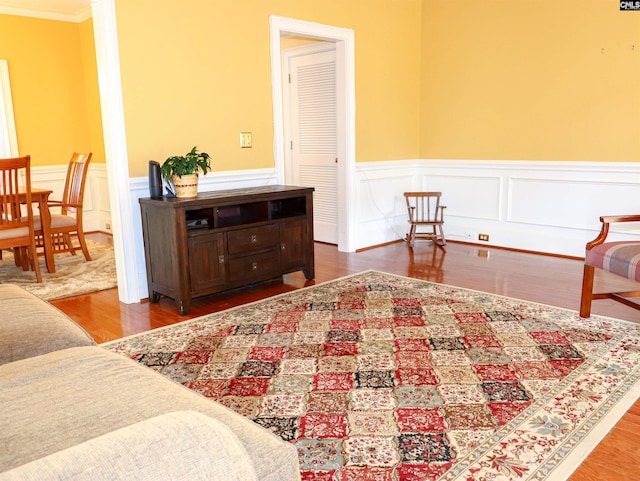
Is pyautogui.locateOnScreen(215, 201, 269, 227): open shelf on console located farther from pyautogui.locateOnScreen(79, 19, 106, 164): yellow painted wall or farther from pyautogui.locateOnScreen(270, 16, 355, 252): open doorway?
pyautogui.locateOnScreen(79, 19, 106, 164): yellow painted wall

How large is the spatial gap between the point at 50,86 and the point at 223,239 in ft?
14.6

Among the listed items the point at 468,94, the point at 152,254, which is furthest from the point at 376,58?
the point at 152,254

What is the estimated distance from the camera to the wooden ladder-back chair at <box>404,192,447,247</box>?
5883 mm

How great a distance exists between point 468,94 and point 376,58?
114 centimetres

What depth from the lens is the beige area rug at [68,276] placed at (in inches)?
172

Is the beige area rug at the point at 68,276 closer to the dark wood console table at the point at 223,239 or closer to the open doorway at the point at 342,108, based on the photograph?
the dark wood console table at the point at 223,239

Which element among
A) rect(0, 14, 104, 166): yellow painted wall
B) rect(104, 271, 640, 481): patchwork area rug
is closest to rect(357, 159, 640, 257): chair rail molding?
rect(104, 271, 640, 481): patchwork area rug

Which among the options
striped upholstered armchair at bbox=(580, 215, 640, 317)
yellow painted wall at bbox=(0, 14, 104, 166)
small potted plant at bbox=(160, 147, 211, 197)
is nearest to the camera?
striped upholstered armchair at bbox=(580, 215, 640, 317)

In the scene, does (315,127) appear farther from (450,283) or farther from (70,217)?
(70,217)

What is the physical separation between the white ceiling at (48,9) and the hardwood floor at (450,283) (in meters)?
3.96

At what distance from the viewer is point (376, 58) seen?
5.72 m

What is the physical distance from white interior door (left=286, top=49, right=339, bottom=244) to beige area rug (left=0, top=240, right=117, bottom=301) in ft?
7.90

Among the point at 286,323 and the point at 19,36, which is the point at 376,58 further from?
the point at 19,36

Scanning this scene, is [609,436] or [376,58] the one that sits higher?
[376,58]
